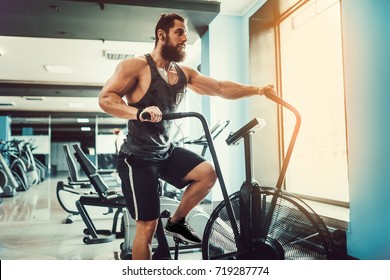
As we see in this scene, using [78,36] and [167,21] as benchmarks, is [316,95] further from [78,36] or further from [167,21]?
[78,36]

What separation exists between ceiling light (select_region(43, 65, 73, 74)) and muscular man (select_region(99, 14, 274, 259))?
5.38 metres

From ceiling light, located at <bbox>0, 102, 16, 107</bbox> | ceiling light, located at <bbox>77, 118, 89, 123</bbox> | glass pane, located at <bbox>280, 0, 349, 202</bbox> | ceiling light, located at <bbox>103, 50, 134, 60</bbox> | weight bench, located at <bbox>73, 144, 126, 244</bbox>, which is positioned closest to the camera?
glass pane, located at <bbox>280, 0, 349, 202</bbox>

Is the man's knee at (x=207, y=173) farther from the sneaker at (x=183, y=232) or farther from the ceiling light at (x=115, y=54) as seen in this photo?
the ceiling light at (x=115, y=54)

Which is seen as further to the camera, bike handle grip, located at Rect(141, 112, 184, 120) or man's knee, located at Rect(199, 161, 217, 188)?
man's knee, located at Rect(199, 161, 217, 188)

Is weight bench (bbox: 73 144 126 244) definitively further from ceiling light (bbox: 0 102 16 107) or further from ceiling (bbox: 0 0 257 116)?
ceiling light (bbox: 0 102 16 107)

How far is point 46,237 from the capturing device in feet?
10.7

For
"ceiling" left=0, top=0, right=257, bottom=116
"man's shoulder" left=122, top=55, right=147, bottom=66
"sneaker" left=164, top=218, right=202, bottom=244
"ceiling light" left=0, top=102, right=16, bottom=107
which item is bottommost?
"sneaker" left=164, top=218, right=202, bottom=244

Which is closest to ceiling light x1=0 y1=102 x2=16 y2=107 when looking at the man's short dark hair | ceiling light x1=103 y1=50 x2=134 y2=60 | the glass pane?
ceiling light x1=103 y1=50 x2=134 y2=60

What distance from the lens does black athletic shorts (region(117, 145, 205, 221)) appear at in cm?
166

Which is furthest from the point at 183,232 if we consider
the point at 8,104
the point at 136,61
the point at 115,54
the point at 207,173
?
the point at 8,104

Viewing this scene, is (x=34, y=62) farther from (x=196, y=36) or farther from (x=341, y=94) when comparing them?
(x=341, y=94)

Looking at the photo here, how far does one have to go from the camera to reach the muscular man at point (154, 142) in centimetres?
167

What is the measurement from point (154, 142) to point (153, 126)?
3.5 inches

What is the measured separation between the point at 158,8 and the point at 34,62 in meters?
3.74
